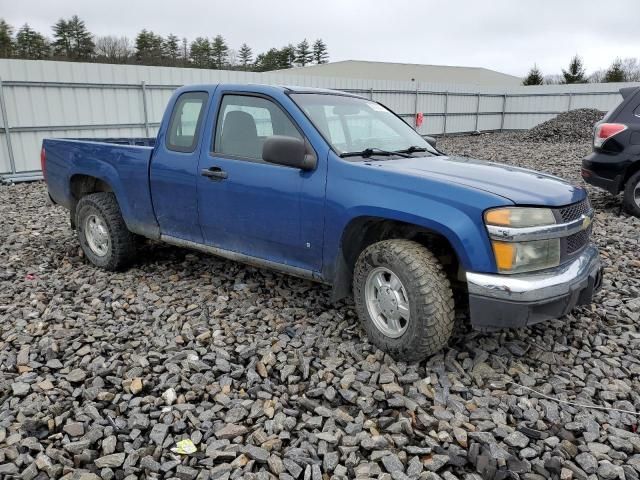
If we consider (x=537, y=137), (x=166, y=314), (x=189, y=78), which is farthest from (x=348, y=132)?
(x=537, y=137)

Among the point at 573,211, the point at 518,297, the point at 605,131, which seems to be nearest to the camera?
the point at 518,297

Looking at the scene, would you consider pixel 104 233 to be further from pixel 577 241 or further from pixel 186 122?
pixel 577 241

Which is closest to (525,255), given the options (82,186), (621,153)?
(82,186)

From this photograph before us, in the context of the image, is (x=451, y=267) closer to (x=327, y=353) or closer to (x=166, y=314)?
(x=327, y=353)

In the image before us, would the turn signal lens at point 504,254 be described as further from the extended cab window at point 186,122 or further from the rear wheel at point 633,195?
the rear wheel at point 633,195

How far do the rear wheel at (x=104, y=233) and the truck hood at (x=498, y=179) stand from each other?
2845 mm

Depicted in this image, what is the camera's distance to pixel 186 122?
468 centimetres

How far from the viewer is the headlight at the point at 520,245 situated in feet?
9.92

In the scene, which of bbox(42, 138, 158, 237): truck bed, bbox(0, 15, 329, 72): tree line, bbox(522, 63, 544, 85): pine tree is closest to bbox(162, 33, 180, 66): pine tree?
bbox(0, 15, 329, 72): tree line

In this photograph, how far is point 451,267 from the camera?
3.75 meters

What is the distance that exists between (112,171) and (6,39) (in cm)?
5376

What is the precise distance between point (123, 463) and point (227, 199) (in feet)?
7.07

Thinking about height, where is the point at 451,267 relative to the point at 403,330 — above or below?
above

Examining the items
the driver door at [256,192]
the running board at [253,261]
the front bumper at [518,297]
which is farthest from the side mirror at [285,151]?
the front bumper at [518,297]
